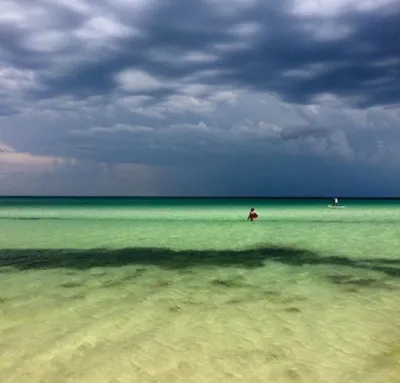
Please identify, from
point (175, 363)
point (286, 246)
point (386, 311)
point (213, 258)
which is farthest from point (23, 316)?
point (286, 246)

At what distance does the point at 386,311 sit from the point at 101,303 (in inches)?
211

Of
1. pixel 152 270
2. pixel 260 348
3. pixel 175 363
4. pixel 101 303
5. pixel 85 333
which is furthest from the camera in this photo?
pixel 152 270

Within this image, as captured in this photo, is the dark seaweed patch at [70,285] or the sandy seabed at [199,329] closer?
the sandy seabed at [199,329]

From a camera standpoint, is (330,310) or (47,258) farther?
(47,258)

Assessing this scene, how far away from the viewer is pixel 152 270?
41.5 ft

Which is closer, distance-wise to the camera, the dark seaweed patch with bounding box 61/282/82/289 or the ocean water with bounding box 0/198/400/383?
the ocean water with bounding box 0/198/400/383

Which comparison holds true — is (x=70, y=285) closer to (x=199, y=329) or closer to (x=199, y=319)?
(x=199, y=319)

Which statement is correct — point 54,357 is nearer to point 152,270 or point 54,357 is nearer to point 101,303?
point 101,303

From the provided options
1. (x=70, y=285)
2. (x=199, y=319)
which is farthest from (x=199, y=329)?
(x=70, y=285)

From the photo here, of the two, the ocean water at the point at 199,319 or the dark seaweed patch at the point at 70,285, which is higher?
the ocean water at the point at 199,319

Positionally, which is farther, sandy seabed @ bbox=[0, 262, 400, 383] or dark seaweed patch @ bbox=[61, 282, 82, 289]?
dark seaweed patch @ bbox=[61, 282, 82, 289]

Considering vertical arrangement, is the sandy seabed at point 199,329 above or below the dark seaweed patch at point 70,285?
above

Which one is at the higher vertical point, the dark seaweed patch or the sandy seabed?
the sandy seabed

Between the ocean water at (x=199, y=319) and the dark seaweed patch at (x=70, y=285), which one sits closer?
the ocean water at (x=199, y=319)
